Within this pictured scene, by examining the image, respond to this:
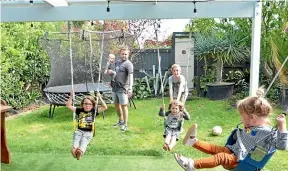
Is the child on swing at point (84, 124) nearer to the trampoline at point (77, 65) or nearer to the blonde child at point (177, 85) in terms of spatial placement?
the blonde child at point (177, 85)

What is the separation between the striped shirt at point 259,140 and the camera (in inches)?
95.8

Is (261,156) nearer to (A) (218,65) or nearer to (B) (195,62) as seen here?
(A) (218,65)

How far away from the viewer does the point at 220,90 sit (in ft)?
25.9

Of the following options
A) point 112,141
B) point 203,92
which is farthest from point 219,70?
point 112,141

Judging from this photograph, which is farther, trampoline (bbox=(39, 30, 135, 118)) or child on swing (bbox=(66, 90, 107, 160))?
trampoline (bbox=(39, 30, 135, 118))

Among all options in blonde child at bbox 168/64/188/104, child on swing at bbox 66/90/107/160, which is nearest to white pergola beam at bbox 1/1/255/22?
blonde child at bbox 168/64/188/104

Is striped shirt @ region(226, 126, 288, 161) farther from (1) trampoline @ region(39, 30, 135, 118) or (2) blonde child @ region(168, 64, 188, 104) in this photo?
(1) trampoline @ region(39, 30, 135, 118)

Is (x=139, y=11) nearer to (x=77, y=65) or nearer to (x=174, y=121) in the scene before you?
(x=174, y=121)

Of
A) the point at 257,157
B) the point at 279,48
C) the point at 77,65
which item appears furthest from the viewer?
the point at 77,65

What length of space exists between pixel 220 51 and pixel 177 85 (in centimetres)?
359

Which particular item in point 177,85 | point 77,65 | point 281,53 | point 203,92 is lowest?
point 203,92

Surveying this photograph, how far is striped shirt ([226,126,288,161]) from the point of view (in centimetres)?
243

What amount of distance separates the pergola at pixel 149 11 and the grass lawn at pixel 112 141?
1224 millimetres

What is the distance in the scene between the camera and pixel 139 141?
16.8 feet
